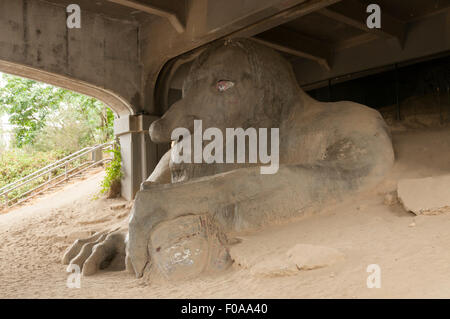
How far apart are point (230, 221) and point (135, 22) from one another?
533cm

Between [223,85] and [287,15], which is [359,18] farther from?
[223,85]

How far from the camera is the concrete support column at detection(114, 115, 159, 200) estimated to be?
7.35 metres

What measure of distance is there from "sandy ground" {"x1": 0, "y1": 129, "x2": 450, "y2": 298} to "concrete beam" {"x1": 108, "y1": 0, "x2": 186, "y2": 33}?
11.5 ft

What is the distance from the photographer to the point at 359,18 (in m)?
6.29

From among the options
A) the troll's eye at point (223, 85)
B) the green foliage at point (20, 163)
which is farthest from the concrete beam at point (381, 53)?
the green foliage at point (20, 163)

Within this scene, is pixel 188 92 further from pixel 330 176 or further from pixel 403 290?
pixel 403 290

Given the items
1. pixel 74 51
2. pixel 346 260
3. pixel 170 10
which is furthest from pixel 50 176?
pixel 346 260

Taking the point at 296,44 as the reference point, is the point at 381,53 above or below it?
below

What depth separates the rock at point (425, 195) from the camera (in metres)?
2.64

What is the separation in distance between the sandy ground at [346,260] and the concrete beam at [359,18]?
2.50 metres

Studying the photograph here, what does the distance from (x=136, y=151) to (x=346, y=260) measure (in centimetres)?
566

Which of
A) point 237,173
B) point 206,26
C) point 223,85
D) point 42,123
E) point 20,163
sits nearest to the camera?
point 237,173
